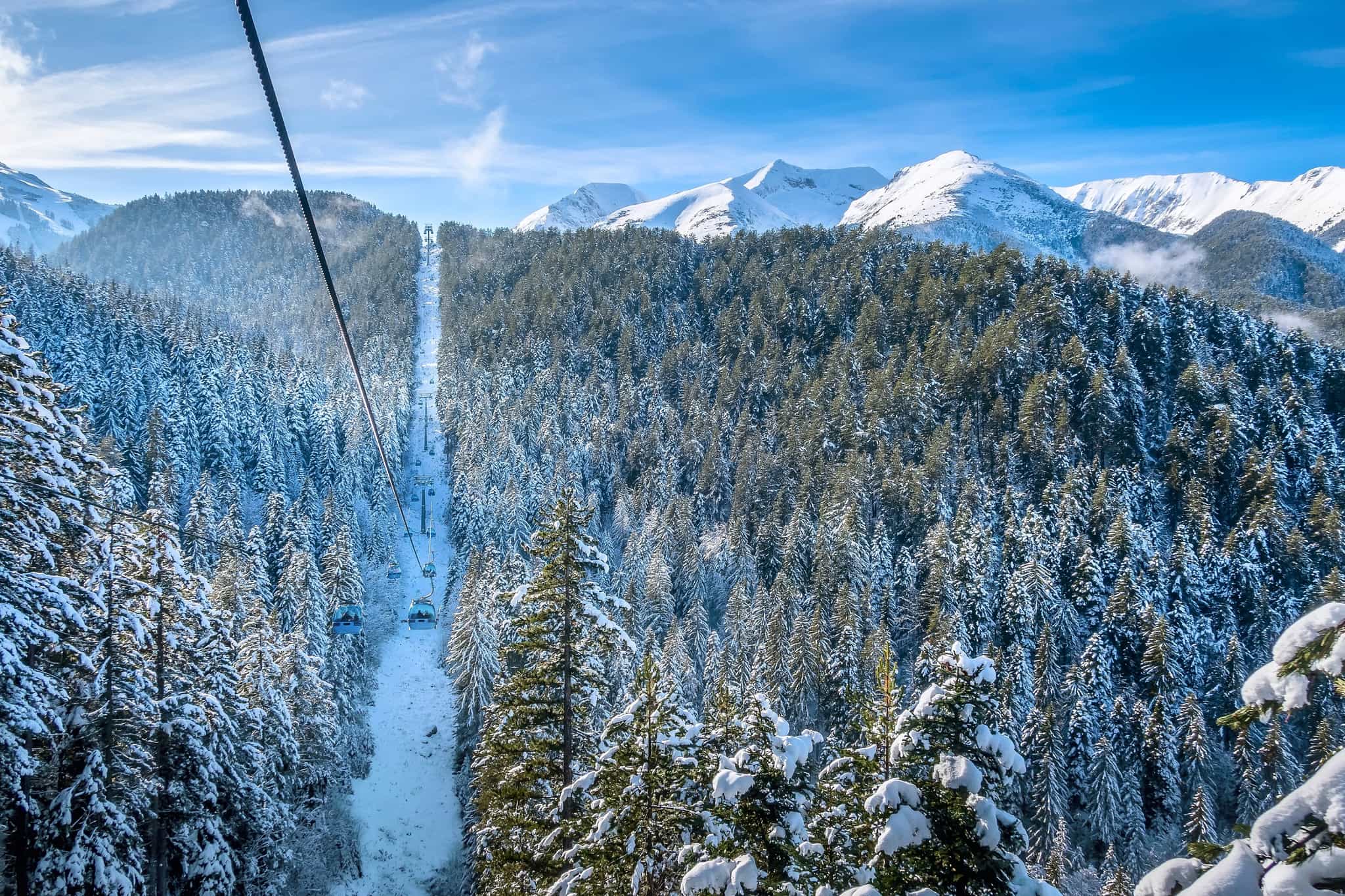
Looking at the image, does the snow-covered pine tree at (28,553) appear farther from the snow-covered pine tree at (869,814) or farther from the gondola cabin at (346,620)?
the gondola cabin at (346,620)

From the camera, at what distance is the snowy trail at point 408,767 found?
37.2m

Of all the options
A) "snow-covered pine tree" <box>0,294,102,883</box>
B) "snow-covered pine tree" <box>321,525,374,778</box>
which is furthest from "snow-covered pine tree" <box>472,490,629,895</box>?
"snow-covered pine tree" <box>321,525,374,778</box>

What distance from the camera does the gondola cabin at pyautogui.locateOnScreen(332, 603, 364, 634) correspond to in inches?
1631

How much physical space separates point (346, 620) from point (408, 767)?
1194 cm

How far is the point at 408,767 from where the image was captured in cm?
4547

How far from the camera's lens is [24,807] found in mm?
8789

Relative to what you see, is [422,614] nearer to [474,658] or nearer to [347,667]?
[474,658]

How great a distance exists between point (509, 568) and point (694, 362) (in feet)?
252

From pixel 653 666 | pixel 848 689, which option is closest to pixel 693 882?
pixel 653 666

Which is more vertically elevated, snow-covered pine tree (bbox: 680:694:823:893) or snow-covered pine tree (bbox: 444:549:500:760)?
snow-covered pine tree (bbox: 680:694:823:893)

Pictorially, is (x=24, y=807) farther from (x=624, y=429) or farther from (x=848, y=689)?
(x=624, y=429)

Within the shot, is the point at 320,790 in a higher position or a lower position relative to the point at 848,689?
lower

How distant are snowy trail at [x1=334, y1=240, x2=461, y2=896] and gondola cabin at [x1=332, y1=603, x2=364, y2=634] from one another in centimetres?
1044

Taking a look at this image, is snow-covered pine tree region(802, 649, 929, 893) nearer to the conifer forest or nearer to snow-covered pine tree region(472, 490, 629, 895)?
the conifer forest
